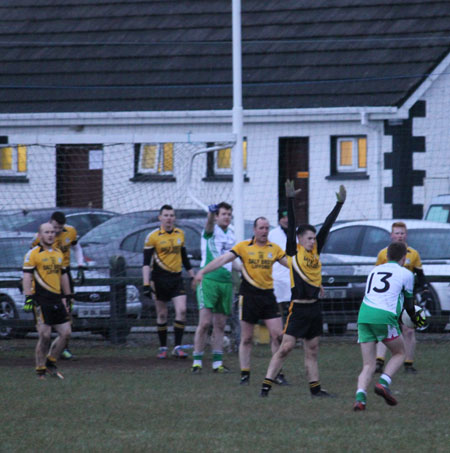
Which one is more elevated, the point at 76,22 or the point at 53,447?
the point at 76,22

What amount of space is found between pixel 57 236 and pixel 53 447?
6.83m

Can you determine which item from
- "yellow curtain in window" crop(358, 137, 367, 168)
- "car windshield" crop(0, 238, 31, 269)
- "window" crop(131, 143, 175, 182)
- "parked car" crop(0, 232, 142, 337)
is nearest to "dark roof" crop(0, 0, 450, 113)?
"yellow curtain in window" crop(358, 137, 367, 168)

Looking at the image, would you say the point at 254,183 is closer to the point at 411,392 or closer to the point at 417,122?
the point at 417,122

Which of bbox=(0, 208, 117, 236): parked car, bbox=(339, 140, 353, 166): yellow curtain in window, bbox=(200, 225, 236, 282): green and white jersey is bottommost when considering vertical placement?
bbox=(200, 225, 236, 282): green and white jersey

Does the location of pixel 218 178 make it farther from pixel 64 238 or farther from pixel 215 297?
pixel 215 297

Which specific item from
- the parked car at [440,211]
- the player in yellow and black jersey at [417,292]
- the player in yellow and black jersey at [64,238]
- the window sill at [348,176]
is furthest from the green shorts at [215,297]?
the window sill at [348,176]

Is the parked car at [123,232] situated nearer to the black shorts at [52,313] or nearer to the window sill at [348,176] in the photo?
the black shorts at [52,313]

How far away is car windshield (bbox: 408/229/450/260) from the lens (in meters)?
17.0

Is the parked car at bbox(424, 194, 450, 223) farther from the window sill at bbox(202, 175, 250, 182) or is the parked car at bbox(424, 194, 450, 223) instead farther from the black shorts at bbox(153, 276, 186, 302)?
the black shorts at bbox(153, 276, 186, 302)

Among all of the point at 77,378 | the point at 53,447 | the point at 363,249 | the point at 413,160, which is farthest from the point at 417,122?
the point at 53,447

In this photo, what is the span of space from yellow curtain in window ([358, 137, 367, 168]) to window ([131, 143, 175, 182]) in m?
7.15

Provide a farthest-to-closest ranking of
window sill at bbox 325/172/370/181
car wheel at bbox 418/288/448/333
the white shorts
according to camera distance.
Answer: window sill at bbox 325/172/370/181 < car wheel at bbox 418/288/448/333 < the white shorts

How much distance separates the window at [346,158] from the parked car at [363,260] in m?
6.91

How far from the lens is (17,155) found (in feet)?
65.4
